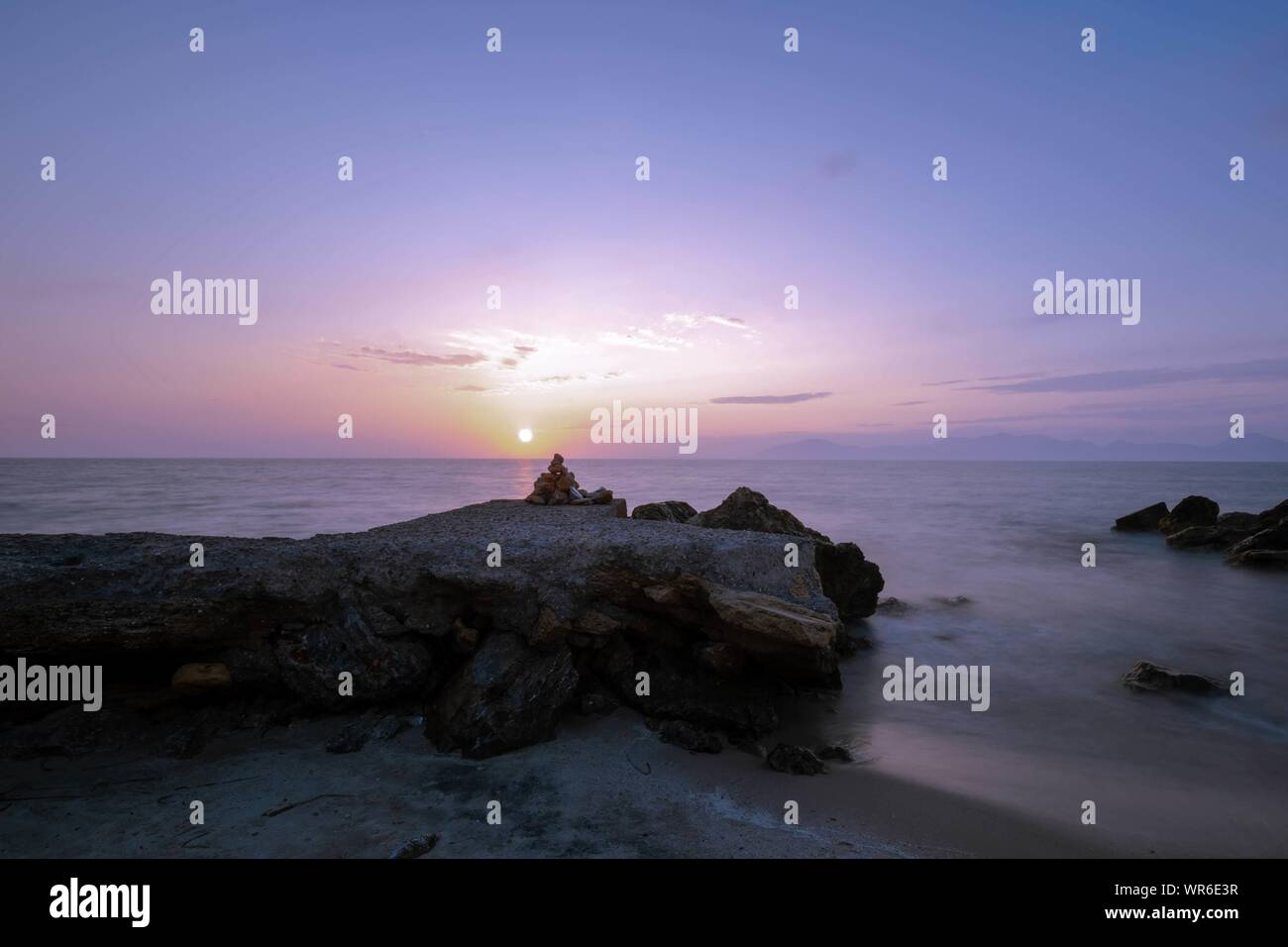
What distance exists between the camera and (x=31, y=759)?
267 inches

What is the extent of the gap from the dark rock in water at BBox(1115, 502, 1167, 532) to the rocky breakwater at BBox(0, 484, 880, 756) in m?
34.0

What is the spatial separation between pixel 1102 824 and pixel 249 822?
909cm

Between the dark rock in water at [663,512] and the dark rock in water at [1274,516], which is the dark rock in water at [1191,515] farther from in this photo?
the dark rock in water at [663,512]

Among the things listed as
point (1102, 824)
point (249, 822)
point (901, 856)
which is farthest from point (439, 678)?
point (1102, 824)


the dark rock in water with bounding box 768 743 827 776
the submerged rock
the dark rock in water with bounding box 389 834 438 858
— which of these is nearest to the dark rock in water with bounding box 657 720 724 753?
the dark rock in water with bounding box 768 743 827 776

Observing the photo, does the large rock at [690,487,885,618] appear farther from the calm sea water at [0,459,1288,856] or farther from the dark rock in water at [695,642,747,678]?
the dark rock in water at [695,642,747,678]

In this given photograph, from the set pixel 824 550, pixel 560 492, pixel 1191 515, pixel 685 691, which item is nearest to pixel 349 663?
pixel 685 691

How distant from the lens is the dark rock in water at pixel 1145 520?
33.2m

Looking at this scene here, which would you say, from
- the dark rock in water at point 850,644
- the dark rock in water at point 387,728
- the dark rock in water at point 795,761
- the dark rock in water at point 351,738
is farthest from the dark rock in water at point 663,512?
the dark rock in water at point 351,738

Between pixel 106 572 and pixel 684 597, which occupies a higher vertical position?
pixel 106 572

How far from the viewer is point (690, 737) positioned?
784 cm

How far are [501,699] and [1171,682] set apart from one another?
12167mm

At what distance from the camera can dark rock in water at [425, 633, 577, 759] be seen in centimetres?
743

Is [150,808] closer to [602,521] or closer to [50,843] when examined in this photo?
[50,843]
